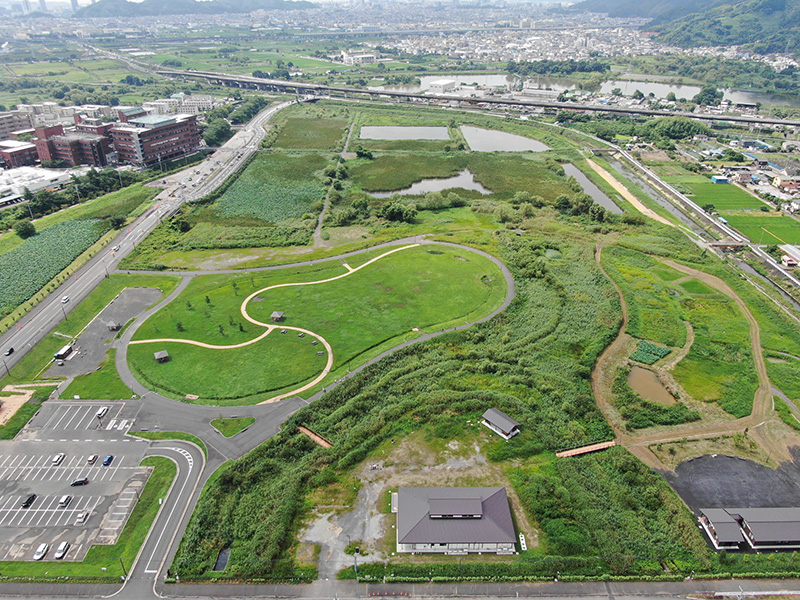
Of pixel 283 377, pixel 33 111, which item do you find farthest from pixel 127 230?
pixel 33 111

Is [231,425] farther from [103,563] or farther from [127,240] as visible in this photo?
[127,240]

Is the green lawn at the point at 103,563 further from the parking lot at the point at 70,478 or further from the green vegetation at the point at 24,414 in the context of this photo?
the green vegetation at the point at 24,414

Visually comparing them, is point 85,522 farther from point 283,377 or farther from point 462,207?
point 462,207

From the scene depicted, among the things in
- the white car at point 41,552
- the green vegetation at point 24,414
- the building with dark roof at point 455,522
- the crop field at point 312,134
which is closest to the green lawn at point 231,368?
the green vegetation at point 24,414

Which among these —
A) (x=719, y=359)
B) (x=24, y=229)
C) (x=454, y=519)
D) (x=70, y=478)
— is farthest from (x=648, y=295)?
(x=24, y=229)

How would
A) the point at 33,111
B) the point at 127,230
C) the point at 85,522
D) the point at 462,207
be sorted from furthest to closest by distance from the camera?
the point at 33,111 < the point at 462,207 < the point at 127,230 < the point at 85,522
